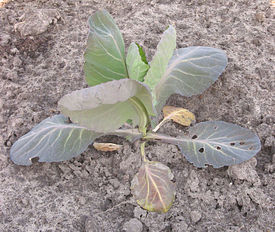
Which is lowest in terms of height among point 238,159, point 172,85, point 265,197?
point 265,197

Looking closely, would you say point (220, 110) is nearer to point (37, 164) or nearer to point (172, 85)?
point (172, 85)

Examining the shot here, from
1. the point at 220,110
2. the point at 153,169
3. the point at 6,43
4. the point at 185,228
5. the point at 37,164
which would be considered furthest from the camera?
the point at 6,43

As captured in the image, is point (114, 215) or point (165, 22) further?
point (165, 22)

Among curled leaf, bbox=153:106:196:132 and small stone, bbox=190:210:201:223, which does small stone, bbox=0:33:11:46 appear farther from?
small stone, bbox=190:210:201:223

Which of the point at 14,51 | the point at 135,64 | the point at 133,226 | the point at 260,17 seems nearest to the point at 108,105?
the point at 135,64

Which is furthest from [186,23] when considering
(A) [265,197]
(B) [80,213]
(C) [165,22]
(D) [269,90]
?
(B) [80,213]

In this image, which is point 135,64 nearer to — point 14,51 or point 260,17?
point 14,51

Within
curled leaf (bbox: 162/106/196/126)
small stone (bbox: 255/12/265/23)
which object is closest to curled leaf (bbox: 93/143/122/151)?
curled leaf (bbox: 162/106/196/126)
